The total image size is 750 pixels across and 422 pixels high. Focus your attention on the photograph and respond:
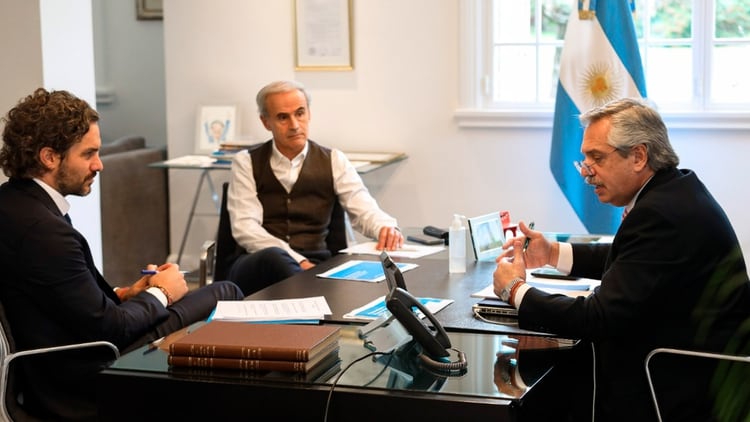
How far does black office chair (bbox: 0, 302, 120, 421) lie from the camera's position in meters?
2.45

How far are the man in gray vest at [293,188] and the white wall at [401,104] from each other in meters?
1.34

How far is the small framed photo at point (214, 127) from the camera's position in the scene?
584cm

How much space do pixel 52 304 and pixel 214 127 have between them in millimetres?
3422

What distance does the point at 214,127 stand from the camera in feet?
19.3

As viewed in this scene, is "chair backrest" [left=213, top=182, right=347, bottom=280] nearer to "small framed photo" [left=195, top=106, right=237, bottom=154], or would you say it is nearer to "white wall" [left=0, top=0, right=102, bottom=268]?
"white wall" [left=0, top=0, right=102, bottom=268]

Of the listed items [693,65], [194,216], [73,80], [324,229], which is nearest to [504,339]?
[324,229]

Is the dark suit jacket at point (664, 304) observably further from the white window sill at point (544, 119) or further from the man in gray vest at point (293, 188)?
the white window sill at point (544, 119)

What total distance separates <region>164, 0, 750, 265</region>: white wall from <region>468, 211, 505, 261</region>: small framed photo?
6.67 ft

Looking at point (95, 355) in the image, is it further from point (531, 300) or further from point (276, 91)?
point (276, 91)

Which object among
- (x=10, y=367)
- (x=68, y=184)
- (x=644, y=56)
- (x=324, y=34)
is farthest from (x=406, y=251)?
(x=324, y=34)

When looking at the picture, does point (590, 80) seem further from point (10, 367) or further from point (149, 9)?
point (10, 367)

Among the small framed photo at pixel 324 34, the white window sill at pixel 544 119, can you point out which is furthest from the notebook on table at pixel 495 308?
the small framed photo at pixel 324 34

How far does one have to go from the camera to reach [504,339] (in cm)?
237

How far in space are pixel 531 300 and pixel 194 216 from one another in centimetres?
397
